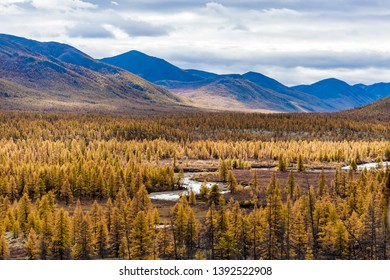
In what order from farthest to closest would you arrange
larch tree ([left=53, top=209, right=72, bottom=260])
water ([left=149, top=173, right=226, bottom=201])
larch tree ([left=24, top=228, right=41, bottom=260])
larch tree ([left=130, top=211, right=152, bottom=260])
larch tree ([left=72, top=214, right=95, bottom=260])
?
water ([left=149, top=173, right=226, bottom=201]) < larch tree ([left=53, top=209, right=72, bottom=260]) < larch tree ([left=72, top=214, right=95, bottom=260]) < larch tree ([left=24, top=228, right=41, bottom=260]) < larch tree ([left=130, top=211, right=152, bottom=260])

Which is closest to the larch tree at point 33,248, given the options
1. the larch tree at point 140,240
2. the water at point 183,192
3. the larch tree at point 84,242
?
the larch tree at point 84,242

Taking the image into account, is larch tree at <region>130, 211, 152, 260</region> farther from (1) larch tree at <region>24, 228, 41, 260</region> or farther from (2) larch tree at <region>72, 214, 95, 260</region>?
(1) larch tree at <region>24, 228, 41, 260</region>

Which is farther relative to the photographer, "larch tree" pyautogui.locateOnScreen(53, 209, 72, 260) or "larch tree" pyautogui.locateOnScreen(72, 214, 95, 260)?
"larch tree" pyautogui.locateOnScreen(53, 209, 72, 260)

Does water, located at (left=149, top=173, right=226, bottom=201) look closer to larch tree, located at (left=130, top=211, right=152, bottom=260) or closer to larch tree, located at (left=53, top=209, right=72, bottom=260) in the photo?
larch tree, located at (left=53, top=209, right=72, bottom=260)

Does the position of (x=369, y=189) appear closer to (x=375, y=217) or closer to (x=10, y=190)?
(x=375, y=217)

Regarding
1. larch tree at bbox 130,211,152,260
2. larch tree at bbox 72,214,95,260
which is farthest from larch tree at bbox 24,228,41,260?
larch tree at bbox 130,211,152,260

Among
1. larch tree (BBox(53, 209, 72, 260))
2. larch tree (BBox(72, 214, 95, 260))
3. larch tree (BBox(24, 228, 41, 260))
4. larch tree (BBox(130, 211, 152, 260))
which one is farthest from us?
larch tree (BBox(53, 209, 72, 260))

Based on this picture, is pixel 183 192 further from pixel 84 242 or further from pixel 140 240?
pixel 140 240

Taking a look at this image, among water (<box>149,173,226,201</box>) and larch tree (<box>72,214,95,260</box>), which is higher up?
larch tree (<box>72,214,95,260</box>)

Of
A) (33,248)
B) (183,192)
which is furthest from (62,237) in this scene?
(183,192)

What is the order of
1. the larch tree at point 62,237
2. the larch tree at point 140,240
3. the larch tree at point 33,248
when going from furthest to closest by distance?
the larch tree at point 62,237 < the larch tree at point 33,248 < the larch tree at point 140,240

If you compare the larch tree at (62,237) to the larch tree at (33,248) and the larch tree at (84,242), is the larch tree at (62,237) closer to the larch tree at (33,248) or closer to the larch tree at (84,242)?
the larch tree at (84,242)
